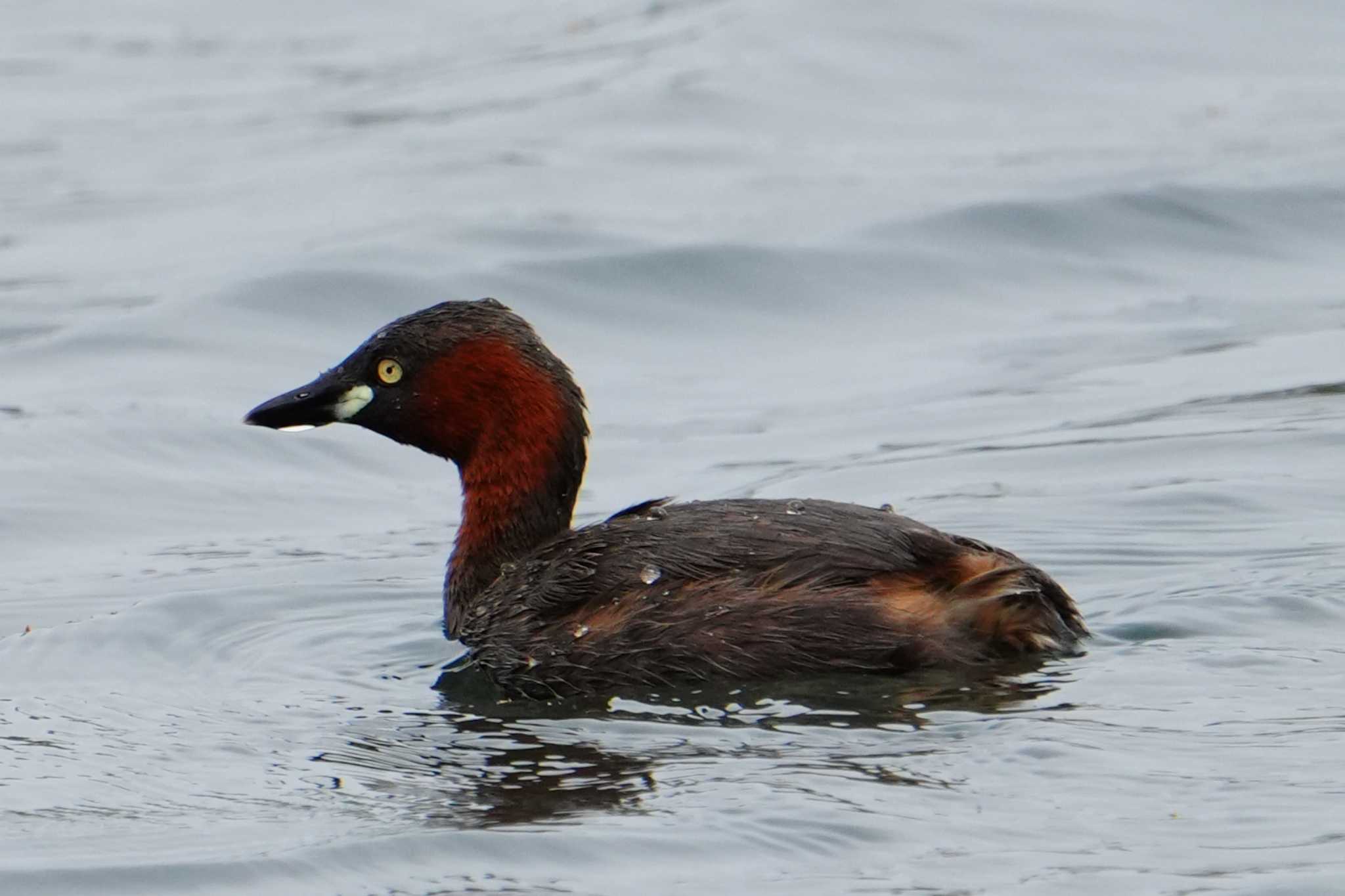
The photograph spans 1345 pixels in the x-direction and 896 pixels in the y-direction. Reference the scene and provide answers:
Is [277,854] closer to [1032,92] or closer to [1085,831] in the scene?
[1085,831]

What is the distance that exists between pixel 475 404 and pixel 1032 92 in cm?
1063

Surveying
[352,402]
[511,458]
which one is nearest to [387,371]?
[352,402]

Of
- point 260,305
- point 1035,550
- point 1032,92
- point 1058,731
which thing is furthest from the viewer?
point 1032,92

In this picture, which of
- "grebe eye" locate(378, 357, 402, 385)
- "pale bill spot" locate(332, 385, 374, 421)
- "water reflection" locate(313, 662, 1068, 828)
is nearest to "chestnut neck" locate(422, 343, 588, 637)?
"grebe eye" locate(378, 357, 402, 385)

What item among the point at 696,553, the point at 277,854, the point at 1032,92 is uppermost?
the point at 1032,92

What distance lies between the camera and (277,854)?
5648mm

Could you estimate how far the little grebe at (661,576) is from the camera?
262 inches

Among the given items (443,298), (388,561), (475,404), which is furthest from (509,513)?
(443,298)

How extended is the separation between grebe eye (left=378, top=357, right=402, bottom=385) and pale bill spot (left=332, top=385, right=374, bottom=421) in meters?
0.06

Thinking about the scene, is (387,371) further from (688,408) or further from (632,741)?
(688,408)

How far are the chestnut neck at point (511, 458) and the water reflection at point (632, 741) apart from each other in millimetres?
680

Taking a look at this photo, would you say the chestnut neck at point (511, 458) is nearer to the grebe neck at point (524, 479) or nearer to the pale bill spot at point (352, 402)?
the grebe neck at point (524, 479)

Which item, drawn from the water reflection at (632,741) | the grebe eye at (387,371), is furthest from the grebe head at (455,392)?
the water reflection at (632,741)

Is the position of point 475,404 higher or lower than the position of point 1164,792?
higher
